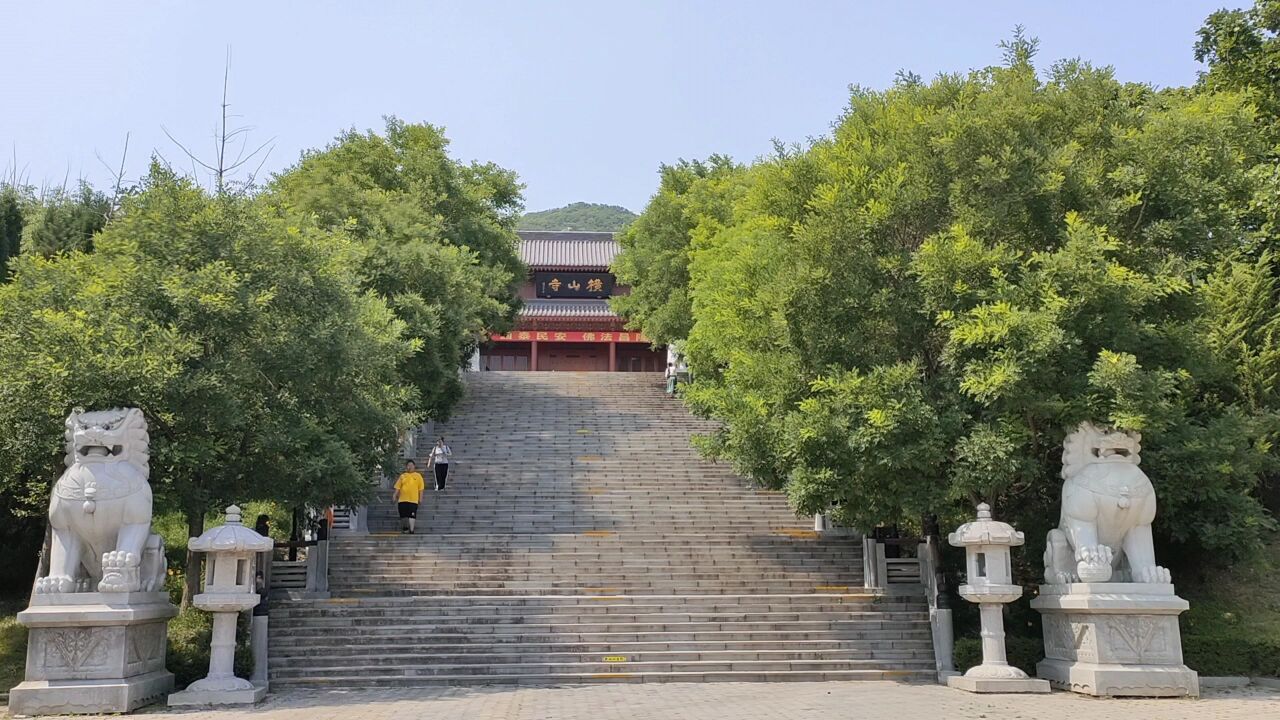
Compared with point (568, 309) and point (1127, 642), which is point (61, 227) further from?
point (568, 309)

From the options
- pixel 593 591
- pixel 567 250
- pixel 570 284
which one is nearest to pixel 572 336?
pixel 570 284

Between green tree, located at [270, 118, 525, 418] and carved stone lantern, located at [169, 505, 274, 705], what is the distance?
5802 millimetres

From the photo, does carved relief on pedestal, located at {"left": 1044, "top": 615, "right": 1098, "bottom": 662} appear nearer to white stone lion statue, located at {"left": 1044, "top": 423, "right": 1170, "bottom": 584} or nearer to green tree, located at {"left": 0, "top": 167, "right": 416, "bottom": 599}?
white stone lion statue, located at {"left": 1044, "top": 423, "right": 1170, "bottom": 584}

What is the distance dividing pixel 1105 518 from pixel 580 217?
8525cm

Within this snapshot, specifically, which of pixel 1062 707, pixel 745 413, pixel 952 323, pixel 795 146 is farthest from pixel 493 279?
pixel 1062 707

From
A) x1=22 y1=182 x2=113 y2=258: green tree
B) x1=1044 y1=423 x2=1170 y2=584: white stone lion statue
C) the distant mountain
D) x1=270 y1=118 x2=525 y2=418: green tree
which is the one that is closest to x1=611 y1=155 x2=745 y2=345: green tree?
x1=270 y1=118 x2=525 y2=418: green tree

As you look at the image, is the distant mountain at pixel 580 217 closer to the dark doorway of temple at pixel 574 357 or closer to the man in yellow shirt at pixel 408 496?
the dark doorway of temple at pixel 574 357

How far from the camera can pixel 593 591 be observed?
1491 cm

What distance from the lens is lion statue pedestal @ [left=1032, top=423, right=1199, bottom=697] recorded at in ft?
36.0

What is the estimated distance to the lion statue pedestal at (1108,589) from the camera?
1096cm

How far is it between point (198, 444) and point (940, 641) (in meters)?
8.73

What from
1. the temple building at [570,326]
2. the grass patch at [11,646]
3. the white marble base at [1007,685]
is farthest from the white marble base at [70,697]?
the temple building at [570,326]

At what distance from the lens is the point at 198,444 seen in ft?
39.2

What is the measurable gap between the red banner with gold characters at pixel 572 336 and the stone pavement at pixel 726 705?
1135 inches
